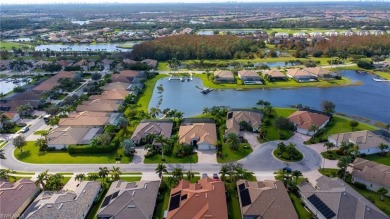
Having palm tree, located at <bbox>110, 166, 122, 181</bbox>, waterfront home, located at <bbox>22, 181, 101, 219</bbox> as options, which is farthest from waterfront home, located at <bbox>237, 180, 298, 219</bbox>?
waterfront home, located at <bbox>22, 181, 101, 219</bbox>

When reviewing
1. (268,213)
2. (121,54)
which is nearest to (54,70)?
(121,54)

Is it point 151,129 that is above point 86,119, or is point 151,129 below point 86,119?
above

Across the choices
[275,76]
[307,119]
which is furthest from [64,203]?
[275,76]

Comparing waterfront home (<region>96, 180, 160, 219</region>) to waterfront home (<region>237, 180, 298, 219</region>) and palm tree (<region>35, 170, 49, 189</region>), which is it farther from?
waterfront home (<region>237, 180, 298, 219</region>)

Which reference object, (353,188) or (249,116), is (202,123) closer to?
(249,116)

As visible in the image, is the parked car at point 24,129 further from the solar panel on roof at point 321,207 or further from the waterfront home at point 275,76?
the waterfront home at point 275,76

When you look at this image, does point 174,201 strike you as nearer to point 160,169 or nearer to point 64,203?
point 160,169
